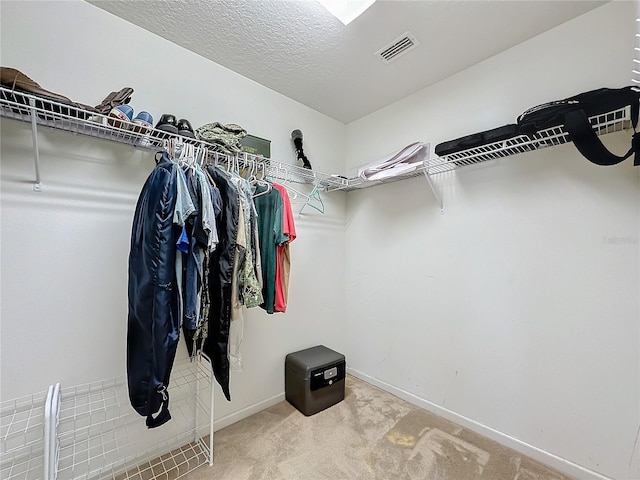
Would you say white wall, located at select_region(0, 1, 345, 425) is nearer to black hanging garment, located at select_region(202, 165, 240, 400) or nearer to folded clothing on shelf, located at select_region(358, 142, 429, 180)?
black hanging garment, located at select_region(202, 165, 240, 400)

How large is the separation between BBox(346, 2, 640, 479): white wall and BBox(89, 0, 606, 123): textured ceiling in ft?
0.62

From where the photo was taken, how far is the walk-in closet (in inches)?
46.4

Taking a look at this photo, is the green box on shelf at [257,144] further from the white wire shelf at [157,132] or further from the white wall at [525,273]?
the white wall at [525,273]

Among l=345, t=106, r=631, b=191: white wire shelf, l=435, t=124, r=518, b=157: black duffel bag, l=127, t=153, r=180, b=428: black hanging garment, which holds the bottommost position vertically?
l=127, t=153, r=180, b=428: black hanging garment

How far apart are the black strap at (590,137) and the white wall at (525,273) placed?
0.63ft

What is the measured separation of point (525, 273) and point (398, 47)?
1.58 metres

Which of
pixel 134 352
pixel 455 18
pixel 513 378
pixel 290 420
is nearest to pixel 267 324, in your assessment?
pixel 290 420

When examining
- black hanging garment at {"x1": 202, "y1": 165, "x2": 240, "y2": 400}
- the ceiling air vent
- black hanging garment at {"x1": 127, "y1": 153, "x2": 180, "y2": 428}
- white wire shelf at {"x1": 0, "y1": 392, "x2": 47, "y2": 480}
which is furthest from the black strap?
white wire shelf at {"x1": 0, "y1": 392, "x2": 47, "y2": 480}

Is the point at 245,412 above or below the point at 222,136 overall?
below

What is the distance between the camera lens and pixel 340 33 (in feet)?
5.08

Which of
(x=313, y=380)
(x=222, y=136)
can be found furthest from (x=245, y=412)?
(x=222, y=136)

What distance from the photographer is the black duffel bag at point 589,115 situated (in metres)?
1.11

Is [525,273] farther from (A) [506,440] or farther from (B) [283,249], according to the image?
(B) [283,249]

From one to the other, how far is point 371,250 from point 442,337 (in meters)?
0.89
